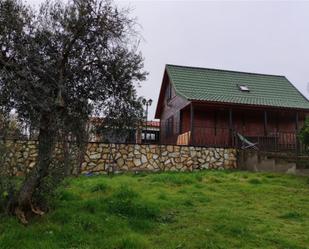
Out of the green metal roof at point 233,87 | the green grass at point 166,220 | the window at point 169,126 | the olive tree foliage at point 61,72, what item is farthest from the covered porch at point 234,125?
→ the olive tree foliage at point 61,72

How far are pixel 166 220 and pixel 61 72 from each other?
11.8ft

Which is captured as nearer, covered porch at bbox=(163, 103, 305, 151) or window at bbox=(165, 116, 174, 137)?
covered porch at bbox=(163, 103, 305, 151)

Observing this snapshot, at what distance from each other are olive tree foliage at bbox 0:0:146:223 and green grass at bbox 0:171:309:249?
73 centimetres

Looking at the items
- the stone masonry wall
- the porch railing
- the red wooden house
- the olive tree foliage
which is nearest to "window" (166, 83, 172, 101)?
the red wooden house

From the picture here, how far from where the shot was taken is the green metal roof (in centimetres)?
2008

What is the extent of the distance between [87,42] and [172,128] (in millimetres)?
14875

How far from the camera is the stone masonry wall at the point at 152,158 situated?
15.3 m

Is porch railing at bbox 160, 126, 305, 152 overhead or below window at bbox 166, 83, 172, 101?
below

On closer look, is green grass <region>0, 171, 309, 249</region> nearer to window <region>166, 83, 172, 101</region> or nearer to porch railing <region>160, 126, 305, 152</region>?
porch railing <region>160, 126, 305, 152</region>

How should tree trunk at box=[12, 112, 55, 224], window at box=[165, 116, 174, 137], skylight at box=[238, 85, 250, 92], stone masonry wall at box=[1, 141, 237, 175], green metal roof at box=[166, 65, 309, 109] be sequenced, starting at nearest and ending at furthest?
1. tree trunk at box=[12, 112, 55, 224]
2. stone masonry wall at box=[1, 141, 237, 175]
3. green metal roof at box=[166, 65, 309, 109]
4. skylight at box=[238, 85, 250, 92]
5. window at box=[165, 116, 174, 137]

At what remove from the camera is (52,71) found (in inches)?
311

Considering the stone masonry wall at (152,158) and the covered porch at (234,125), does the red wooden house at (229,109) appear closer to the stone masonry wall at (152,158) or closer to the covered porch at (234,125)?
the covered porch at (234,125)

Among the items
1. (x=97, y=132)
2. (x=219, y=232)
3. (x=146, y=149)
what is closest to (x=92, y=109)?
(x=97, y=132)

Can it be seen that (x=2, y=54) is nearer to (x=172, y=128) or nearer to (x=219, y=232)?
(x=219, y=232)
